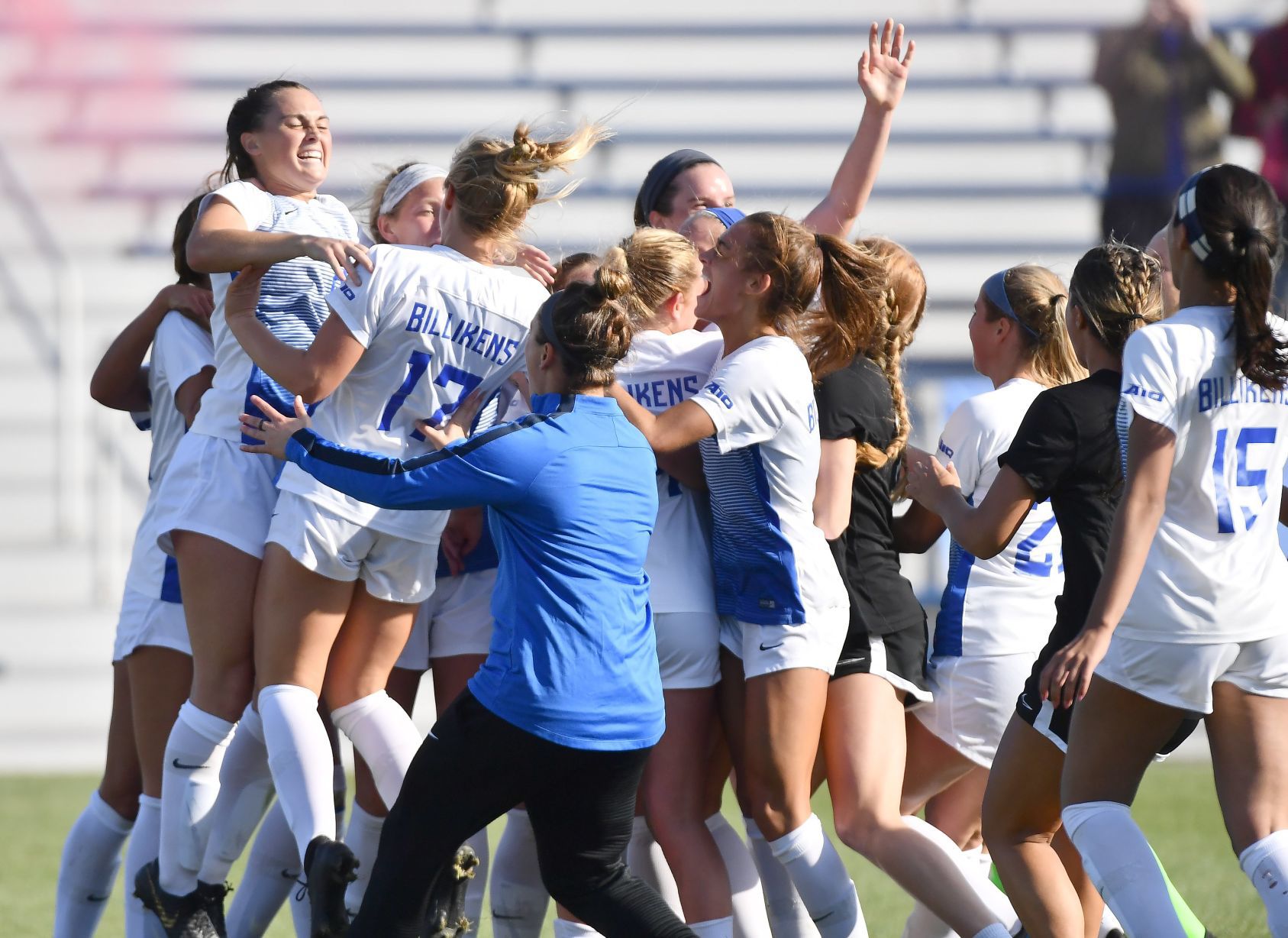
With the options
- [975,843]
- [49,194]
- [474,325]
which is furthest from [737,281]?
[49,194]

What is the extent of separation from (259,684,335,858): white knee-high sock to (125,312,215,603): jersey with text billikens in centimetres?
61

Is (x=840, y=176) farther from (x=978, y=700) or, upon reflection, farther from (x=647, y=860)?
(x=647, y=860)

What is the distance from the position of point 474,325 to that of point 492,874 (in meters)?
1.32

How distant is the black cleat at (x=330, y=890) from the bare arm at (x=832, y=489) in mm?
1217

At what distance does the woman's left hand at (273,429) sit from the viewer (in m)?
2.94

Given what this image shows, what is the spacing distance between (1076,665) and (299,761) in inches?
60.5

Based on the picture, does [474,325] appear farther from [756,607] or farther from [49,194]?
[49,194]

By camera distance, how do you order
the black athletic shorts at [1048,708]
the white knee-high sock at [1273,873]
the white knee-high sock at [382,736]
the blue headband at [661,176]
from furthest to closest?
the blue headband at [661,176], the white knee-high sock at [382,736], the black athletic shorts at [1048,708], the white knee-high sock at [1273,873]

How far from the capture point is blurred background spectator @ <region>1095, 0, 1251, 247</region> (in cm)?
1073

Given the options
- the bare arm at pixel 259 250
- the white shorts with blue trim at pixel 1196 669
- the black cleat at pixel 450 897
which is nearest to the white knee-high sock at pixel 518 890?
the black cleat at pixel 450 897

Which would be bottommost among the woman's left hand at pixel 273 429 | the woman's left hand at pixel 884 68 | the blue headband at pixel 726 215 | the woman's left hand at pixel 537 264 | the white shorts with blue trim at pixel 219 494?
the white shorts with blue trim at pixel 219 494

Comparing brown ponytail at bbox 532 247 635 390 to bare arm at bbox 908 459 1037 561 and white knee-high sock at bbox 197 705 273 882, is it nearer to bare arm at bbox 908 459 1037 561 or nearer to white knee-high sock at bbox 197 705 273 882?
bare arm at bbox 908 459 1037 561

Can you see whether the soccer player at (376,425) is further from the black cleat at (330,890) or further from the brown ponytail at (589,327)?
the brown ponytail at (589,327)

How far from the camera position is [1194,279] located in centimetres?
288
